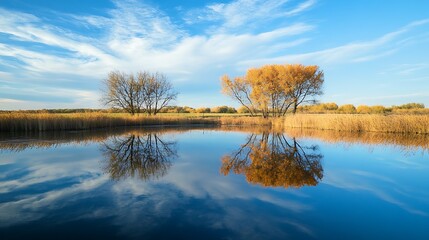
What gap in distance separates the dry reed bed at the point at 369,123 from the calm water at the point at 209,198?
11.4 meters

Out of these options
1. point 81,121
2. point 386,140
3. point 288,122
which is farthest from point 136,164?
point 288,122

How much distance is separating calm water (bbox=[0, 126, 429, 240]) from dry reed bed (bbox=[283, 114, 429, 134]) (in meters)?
11.4

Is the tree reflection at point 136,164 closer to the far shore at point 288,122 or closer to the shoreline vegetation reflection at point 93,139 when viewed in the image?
the shoreline vegetation reflection at point 93,139

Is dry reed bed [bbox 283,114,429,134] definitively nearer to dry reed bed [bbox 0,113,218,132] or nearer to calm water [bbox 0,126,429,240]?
calm water [bbox 0,126,429,240]

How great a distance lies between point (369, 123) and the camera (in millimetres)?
18594

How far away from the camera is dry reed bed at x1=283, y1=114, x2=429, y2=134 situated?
16.7m

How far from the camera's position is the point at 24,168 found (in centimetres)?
605

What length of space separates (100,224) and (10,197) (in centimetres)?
204

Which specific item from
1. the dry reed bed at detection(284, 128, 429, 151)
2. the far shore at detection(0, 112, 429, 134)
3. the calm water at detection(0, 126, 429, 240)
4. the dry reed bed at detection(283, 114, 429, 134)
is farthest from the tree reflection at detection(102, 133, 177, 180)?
the dry reed bed at detection(283, 114, 429, 134)

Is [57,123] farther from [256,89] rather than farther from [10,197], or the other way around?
[256,89]

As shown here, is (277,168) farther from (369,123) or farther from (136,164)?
(369,123)

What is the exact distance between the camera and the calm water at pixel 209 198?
3.07 m

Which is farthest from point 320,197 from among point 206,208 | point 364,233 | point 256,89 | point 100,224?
point 256,89

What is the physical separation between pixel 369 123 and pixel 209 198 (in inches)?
717
